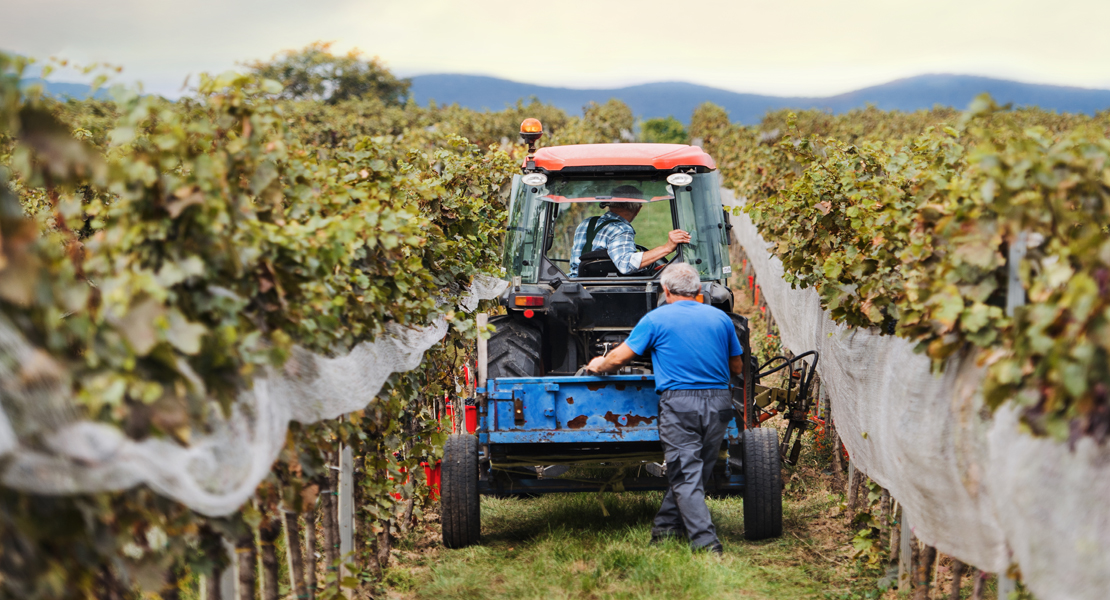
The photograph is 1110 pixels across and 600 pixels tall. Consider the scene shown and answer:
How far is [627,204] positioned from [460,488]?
1954 millimetres

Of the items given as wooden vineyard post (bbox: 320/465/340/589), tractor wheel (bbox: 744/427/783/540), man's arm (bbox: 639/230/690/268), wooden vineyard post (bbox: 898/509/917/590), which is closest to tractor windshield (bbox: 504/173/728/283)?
man's arm (bbox: 639/230/690/268)

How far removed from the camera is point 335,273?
3.36m

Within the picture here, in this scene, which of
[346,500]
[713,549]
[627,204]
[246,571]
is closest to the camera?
[246,571]

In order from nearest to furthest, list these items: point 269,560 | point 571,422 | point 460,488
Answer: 1. point 269,560
2. point 571,422
3. point 460,488

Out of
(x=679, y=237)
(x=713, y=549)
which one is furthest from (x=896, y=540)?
(x=679, y=237)

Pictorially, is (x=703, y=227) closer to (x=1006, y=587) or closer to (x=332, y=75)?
(x=1006, y=587)

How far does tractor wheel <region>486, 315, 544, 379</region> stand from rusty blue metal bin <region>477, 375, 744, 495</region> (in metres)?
0.41

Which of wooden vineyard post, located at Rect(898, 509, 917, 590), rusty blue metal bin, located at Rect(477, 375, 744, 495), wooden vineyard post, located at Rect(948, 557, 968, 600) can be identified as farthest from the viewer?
rusty blue metal bin, located at Rect(477, 375, 744, 495)

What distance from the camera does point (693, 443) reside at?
4621 millimetres

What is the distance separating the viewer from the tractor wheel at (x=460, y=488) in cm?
494

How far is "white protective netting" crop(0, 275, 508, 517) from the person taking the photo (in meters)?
1.77

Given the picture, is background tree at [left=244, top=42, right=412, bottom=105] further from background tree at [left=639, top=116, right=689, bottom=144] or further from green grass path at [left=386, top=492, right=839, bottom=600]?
green grass path at [left=386, top=492, right=839, bottom=600]

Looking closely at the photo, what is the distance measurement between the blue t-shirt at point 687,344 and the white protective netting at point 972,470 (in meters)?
0.61

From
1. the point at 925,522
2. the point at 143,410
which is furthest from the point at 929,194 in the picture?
the point at 143,410
